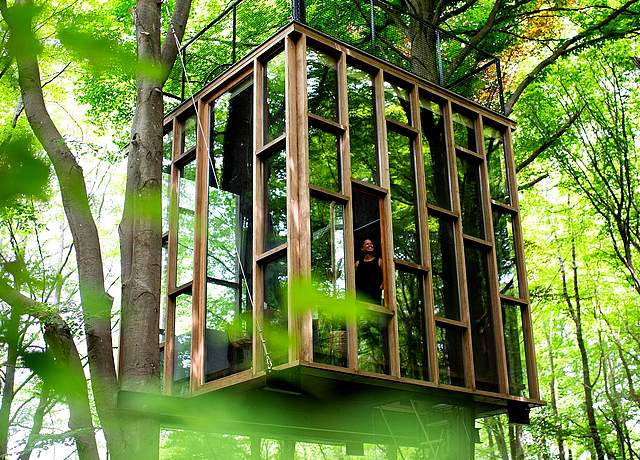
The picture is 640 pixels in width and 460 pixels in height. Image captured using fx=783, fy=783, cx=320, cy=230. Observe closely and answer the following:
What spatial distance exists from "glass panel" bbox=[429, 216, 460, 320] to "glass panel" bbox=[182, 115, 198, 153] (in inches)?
98.8

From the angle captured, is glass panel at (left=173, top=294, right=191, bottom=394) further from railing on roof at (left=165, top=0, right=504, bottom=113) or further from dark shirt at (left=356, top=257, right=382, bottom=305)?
railing on roof at (left=165, top=0, right=504, bottom=113)

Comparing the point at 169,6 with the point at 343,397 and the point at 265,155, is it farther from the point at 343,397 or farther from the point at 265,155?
the point at 343,397

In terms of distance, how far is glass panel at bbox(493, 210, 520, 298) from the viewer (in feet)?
26.4

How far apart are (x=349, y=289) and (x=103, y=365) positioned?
198 centimetres

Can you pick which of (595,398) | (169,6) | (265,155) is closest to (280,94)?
(265,155)

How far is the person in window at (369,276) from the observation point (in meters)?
6.54

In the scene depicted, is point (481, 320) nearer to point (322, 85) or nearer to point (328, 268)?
point (328, 268)

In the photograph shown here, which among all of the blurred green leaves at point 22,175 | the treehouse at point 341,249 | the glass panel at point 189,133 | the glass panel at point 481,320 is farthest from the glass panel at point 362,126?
the blurred green leaves at point 22,175

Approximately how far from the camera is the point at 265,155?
22.4 ft

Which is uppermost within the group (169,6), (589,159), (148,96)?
(169,6)

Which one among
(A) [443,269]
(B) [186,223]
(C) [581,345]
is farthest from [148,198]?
(C) [581,345]

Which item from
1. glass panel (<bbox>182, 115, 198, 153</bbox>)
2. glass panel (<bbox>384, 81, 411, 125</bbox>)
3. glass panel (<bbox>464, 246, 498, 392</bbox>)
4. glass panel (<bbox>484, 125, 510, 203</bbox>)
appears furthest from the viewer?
glass panel (<bbox>484, 125, 510, 203</bbox>)

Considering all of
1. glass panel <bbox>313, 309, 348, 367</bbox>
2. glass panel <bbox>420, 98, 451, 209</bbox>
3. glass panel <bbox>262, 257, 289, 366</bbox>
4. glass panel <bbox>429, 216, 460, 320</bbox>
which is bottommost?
glass panel <bbox>313, 309, 348, 367</bbox>

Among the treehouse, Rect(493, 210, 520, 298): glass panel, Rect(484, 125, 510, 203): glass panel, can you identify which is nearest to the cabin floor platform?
the treehouse
